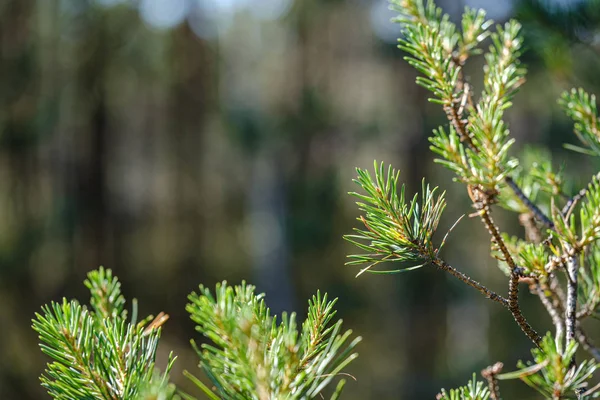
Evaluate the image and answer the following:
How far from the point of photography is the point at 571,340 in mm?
375

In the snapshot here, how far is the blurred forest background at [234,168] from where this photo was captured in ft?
12.8

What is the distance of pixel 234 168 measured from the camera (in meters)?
7.45

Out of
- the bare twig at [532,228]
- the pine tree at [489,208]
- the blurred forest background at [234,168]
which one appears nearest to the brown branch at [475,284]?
the pine tree at [489,208]

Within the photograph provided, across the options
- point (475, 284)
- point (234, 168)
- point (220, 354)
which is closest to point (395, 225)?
point (475, 284)

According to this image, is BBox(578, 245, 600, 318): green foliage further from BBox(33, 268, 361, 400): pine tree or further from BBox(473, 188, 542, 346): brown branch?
BBox(33, 268, 361, 400): pine tree

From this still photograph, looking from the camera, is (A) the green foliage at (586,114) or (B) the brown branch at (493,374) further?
(A) the green foliage at (586,114)

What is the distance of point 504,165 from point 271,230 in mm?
4719

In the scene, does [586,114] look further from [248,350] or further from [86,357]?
[86,357]

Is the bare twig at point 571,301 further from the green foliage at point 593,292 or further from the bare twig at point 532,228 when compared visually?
the bare twig at point 532,228

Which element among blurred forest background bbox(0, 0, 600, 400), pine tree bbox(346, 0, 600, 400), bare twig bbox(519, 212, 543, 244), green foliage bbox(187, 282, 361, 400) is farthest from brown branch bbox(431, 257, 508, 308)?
blurred forest background bbox(0, 0, 600, 400)

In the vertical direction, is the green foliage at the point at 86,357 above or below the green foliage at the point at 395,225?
below

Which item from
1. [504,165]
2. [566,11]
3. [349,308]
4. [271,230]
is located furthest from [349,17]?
[504,165]

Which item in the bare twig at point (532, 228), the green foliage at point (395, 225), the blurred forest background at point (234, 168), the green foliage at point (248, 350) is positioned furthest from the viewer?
the blurred forest background at point (234, 168)

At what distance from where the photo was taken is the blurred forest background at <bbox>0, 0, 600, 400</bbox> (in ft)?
12.8
